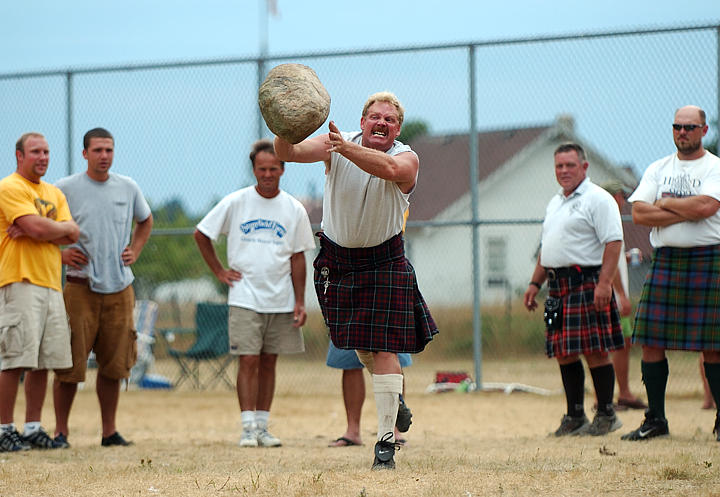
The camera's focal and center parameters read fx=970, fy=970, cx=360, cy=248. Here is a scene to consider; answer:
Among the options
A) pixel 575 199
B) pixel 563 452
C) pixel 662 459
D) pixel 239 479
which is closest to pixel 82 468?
pixel 239 479

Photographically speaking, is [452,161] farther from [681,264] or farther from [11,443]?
[11,443]

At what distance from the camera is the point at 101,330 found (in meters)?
6.14

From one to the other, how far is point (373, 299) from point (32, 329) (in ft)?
7.28

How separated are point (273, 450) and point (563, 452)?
1.66m

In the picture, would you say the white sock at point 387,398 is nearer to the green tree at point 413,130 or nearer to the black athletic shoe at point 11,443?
the black athletic shoe at point 11,443

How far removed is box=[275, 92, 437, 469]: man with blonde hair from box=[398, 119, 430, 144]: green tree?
201 inches

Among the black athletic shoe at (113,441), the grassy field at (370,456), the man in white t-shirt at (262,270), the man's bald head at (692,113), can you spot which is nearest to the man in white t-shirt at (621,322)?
the grassy field at (370,456)

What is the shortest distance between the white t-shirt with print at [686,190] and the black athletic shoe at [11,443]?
391 cm

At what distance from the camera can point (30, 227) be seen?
5680 mm

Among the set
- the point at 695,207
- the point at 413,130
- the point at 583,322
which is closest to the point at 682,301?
the point at 695,207

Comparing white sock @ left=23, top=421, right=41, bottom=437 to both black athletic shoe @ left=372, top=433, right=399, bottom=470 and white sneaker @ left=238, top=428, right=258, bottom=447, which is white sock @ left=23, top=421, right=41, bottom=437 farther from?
black athletic shoe @ left=372, top=433, right=399, bottom=470

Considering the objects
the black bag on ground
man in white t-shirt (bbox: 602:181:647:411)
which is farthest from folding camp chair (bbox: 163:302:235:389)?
the black bag on ground

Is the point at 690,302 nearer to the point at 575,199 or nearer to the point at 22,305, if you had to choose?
the point at 575,199

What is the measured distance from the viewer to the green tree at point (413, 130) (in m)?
10.0
